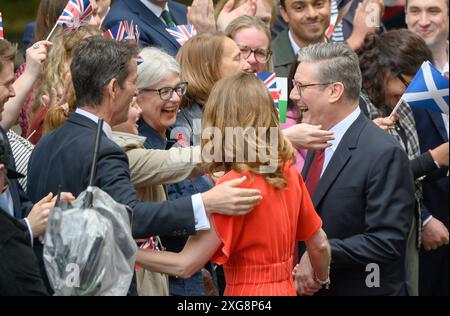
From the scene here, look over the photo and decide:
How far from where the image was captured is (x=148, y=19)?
802 cm

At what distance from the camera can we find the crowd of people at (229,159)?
509 cm

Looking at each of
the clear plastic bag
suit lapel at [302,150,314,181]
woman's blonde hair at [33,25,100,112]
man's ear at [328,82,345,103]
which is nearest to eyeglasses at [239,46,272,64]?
woman's blonde hair at [33,25,100,112]

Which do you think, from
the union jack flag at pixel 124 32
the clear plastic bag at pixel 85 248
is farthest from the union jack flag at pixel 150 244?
the union jack flag at pixel 124 32

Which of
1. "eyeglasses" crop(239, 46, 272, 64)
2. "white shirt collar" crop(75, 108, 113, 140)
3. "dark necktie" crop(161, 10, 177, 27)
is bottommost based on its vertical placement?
"eyeglasses" crop(239, 46, 272, 64)

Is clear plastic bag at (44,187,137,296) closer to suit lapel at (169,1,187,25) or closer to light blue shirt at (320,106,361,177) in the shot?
light blue shirt at (320,106,361,177)

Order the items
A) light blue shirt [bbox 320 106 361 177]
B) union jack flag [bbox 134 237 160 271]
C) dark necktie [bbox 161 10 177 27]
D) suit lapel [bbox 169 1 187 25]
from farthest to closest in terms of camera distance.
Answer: suit lapel [bbox 169 1 187 25] → dark necktie [bbox 161 10 177 27] → light blue shirt [bbox 320 106 361 177] → union jack flag [bbox 134 237 160 271]

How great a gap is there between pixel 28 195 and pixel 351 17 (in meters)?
4.76

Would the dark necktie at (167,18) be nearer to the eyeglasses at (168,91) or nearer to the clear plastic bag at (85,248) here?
the eyeglasses at (168,91)

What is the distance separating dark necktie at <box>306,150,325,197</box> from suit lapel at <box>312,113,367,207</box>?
10cm

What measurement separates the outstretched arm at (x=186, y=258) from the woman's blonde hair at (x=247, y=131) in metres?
0.36

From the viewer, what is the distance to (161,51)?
20.5 feet

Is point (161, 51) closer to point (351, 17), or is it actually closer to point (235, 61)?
point (235, 61)

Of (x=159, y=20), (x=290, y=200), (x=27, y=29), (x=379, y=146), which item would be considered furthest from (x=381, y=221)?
(x=27, y=29)

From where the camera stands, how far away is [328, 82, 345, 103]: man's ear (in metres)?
6.14
